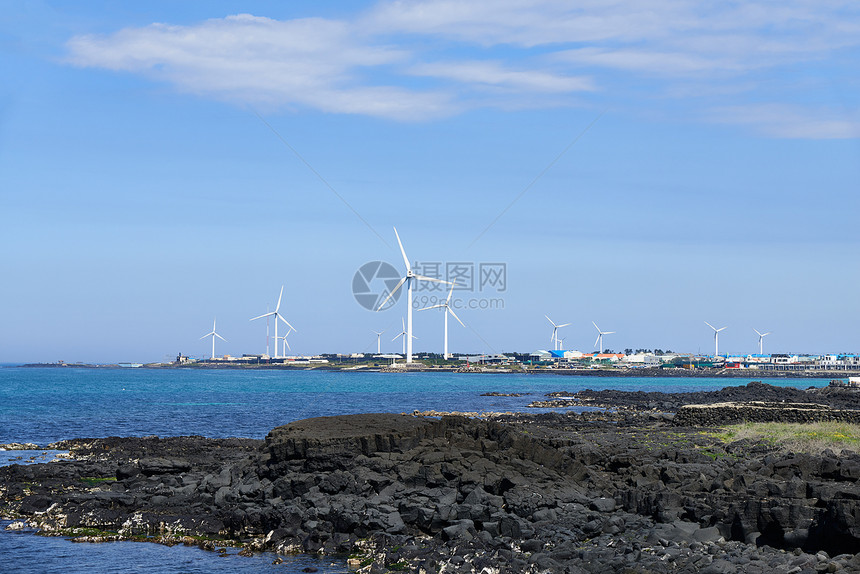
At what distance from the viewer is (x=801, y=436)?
37.7 meters

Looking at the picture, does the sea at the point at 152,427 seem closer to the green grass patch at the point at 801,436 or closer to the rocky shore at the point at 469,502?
the rocky shore at the point at 469,502

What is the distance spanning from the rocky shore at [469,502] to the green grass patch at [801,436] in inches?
89.5

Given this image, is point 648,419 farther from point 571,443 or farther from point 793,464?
point 793,464

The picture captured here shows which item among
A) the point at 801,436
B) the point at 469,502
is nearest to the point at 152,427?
the point at 801,436

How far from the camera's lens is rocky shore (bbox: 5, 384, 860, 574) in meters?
18.8

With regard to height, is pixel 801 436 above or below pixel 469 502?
above

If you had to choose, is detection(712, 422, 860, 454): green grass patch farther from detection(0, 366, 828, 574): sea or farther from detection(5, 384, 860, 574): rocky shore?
detection(0, 366, 828, 574): sea

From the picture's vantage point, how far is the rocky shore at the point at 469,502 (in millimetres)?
18812

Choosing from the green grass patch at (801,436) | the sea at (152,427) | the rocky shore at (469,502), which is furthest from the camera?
the green grass patch at (801,436)

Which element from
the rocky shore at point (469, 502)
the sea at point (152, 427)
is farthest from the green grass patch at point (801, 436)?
the sea at point (152, 427)

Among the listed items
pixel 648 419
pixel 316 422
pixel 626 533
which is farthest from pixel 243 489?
pixel 648 419

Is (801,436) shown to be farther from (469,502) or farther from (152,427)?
(152,427)

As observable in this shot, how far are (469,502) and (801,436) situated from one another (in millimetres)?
21214

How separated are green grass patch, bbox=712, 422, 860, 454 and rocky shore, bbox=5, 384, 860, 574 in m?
2.27
